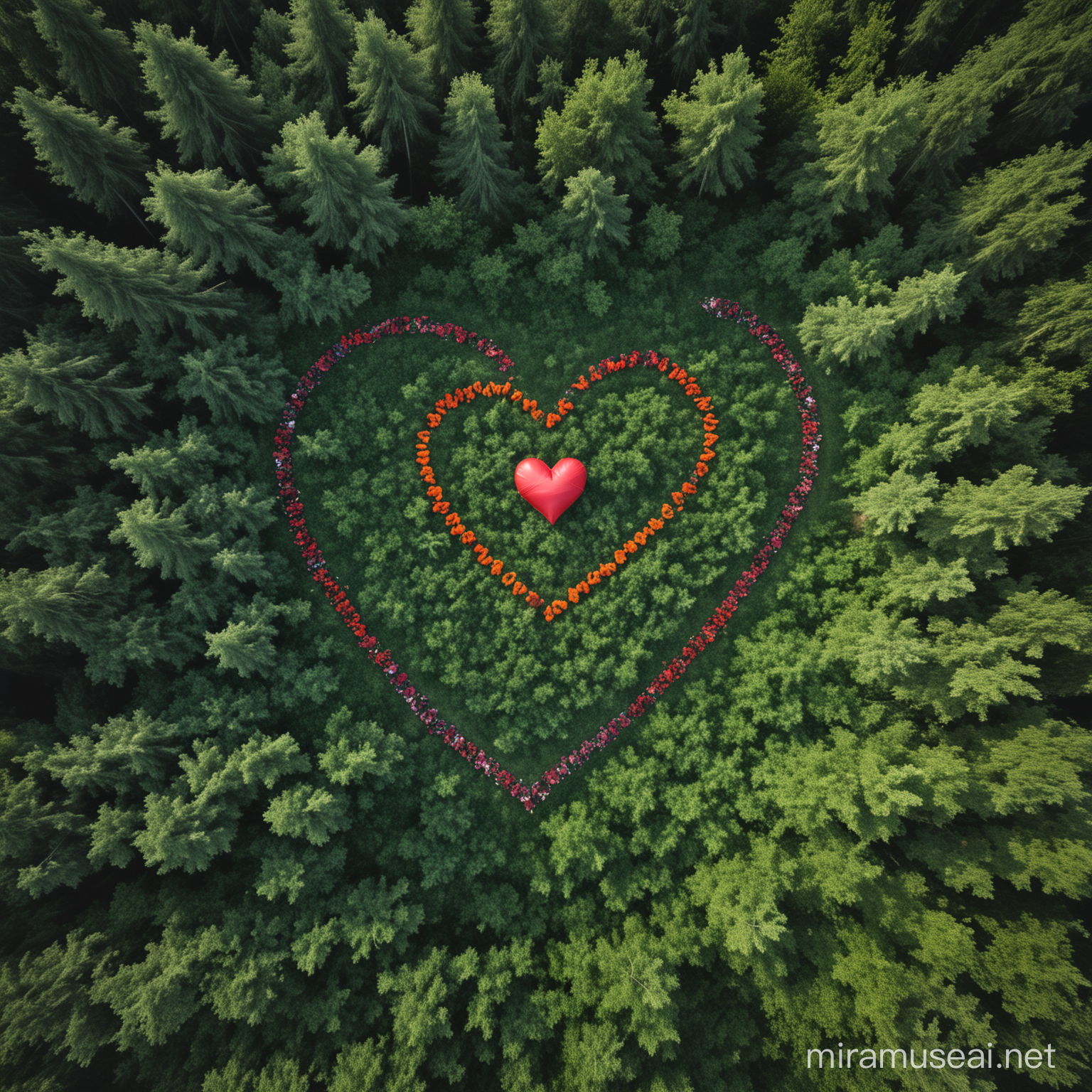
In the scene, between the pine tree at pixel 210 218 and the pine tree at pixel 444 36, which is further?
the pine tree at pixel 444 36

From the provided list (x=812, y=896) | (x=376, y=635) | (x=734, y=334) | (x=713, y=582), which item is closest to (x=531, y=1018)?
(x=812, y=896)

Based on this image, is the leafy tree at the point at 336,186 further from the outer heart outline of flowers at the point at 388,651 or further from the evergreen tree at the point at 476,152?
the outer heart outline of flowers at the point at 388,651

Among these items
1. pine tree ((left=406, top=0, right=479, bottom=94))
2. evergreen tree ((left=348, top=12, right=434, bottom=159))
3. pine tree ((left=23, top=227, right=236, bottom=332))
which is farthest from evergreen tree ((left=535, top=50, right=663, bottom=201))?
pine tree ((left=23, top=227, right=236, bottom=332))

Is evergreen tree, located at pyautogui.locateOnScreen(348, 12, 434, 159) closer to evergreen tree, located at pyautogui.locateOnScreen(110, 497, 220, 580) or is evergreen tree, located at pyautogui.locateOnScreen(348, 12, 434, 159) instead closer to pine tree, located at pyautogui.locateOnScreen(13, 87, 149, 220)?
pine tree, located at pyautogui.locateOnScreen(13, 87, 149, 220)

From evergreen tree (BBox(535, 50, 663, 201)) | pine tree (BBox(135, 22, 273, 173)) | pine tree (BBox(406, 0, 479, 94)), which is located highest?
pine tree (BBox(135, 22, 273, 173))

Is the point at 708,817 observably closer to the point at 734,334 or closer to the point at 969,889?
the point at 969,889

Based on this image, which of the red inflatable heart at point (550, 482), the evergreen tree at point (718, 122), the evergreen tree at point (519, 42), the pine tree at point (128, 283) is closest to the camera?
the pine tree at point (128, 283)

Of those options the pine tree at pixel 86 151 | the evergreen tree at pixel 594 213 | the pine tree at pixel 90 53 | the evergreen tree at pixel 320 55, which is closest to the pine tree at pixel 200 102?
the pine tree at pixel 90 53

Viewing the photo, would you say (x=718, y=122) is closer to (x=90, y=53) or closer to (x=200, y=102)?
(x=200, y=102)
